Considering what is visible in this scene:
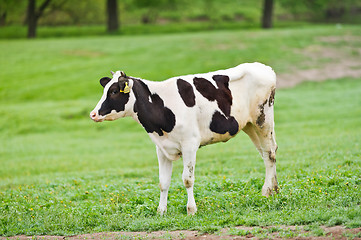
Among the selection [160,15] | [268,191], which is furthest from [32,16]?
[268,191]

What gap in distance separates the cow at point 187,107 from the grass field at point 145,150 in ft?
3.41

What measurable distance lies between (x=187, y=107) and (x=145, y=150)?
1270 centimetres

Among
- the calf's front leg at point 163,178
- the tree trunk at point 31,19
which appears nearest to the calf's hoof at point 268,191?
the calf's front leg at point 163,178

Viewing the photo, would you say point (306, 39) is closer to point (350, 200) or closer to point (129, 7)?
point (129, 7)

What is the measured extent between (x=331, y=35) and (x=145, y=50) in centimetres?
1596

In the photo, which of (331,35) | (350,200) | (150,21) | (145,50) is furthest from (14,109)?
(150,21)

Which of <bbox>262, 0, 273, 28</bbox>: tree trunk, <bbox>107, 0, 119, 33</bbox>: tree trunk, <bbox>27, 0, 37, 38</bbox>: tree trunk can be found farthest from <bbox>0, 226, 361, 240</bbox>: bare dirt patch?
<bbox>107, 0, 119, 33</bbox>: tree trunk

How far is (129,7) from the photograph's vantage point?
59.9 meters

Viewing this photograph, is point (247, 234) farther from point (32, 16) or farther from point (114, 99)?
point (32, 16)

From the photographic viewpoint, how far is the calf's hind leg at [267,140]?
1009 cm

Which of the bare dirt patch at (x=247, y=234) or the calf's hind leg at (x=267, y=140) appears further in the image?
the calf's hind leg at (x=267, y=140)

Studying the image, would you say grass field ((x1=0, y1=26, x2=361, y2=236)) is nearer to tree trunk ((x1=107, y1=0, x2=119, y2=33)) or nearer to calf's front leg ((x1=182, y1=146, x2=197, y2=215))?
calf's front leg ((x1=182, y1=146, x2=197, y2=215))

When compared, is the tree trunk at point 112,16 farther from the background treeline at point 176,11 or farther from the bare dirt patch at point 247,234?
the bare dirt patch at point 247,234

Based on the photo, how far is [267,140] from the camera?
10.3 metres
